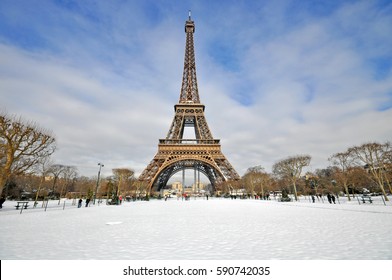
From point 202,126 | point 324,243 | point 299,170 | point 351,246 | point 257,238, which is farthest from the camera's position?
point 202,126
